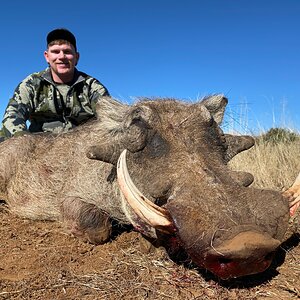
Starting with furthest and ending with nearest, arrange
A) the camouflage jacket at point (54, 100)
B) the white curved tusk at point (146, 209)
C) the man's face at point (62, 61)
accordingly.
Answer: the man's face at point (62, 61) < the camouflage jacket at point (54, 100) < the white curved tusk at point (146, 209)

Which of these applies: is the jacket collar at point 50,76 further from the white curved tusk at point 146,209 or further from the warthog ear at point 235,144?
the white curved tusk at point 146,209

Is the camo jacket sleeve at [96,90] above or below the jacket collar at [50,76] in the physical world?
below

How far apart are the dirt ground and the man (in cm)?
256

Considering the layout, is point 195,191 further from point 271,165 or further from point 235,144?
point 271,165

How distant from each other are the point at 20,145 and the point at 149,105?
207 centimetres

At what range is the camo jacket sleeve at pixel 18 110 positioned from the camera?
5.31 m

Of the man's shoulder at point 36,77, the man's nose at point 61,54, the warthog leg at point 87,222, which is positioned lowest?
the warthog leg at point 87,222

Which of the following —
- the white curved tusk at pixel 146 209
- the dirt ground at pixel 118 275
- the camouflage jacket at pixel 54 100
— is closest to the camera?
the white curved tusk at pixel 146 209

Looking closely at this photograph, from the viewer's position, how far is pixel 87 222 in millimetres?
3627

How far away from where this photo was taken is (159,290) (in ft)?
8.73

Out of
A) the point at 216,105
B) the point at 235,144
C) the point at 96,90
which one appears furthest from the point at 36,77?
the point at 235,144

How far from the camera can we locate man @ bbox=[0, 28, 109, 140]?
5918 mm

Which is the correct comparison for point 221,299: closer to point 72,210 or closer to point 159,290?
point 159,290

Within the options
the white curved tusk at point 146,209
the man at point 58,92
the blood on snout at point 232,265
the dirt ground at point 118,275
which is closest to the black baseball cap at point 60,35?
the man at point 58,92
